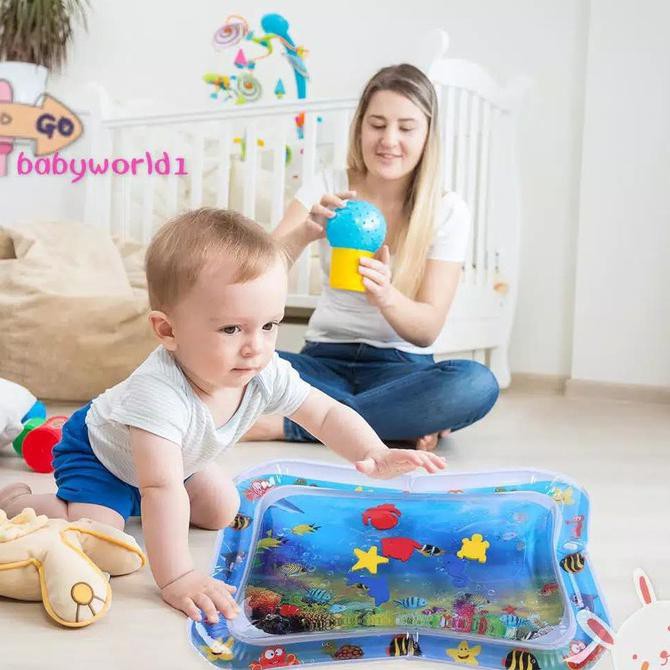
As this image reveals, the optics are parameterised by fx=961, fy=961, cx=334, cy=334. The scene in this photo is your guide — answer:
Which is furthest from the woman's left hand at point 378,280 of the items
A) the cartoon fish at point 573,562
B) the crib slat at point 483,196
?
the crib slat at point 483,196

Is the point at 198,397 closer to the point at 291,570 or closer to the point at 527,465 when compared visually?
the point at 291,570

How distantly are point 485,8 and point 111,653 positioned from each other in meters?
2.21

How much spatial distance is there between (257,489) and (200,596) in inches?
12.0

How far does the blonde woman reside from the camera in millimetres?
1542

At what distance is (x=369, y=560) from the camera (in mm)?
901

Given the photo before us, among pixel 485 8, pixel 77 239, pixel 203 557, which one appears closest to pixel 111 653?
pixel 203 557

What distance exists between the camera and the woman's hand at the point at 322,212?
1.41m

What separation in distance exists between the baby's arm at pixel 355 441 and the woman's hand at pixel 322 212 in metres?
0.50

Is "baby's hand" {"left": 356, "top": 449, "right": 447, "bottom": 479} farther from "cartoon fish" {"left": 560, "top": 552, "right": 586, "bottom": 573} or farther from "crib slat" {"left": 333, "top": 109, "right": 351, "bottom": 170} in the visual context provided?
"crib slat" {"left": 333, "top": 109, "right": 351, "bottom": 170}

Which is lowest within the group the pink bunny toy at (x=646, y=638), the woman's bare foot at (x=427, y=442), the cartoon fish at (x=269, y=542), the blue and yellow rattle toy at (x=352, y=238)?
the woman's bare foot at (x=427, y=442)

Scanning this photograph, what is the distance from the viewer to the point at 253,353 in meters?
0.83

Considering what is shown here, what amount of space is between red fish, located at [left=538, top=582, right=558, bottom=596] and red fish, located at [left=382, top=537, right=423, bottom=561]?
13cm

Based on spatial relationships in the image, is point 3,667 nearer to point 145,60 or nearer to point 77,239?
point 77,239

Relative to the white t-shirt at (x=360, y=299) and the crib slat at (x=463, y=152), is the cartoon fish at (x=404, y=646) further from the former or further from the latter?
the crib slat at (x=463, y=152)
